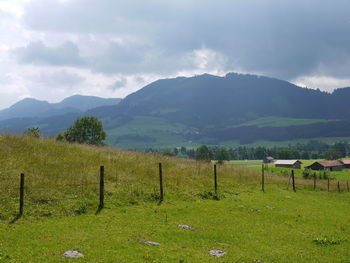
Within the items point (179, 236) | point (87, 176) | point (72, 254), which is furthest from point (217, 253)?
point (87, 176)

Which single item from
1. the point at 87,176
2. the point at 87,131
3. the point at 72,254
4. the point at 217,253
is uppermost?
the point at 87,131

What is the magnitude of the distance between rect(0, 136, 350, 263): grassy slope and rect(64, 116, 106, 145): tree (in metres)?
66.7

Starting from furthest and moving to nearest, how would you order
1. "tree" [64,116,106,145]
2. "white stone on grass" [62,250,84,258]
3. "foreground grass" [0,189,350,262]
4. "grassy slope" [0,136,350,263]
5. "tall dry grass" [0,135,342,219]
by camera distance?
"tree" [64,116,106,145] → "tall dry grass" [0,135,342,219] → "grassy slope" [0,136,350,263] → "foreground grass" [0,189,350,262] → "white stone on grass" [62,250,84,258]

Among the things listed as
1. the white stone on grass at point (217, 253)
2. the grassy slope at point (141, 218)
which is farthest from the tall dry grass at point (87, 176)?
the white stone on grass at point (217, 253)

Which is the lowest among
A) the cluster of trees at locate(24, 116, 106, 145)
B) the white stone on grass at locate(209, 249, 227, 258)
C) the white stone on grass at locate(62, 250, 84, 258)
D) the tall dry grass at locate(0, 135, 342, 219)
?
the white stone on grass at locate(209, 249, 227, 258)

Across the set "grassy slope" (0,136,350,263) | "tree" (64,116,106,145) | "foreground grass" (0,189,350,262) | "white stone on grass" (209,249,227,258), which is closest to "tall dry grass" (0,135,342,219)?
"grassy slope" (0,136,350,263)

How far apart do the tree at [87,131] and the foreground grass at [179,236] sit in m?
80.9

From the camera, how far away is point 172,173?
3569 cm

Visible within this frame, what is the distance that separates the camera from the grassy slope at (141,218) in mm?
14789

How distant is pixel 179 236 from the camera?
1750 centimetres

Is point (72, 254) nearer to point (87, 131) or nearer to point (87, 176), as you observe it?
point (87, 176)

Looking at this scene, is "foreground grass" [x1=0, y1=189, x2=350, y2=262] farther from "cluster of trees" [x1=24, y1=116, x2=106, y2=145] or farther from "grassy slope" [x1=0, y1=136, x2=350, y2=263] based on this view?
"cluster of trees" [x1=24, y1=116, x2=106, y2=145]

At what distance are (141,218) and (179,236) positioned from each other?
4230 millimetres

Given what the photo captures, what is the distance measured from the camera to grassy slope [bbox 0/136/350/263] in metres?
14.8
